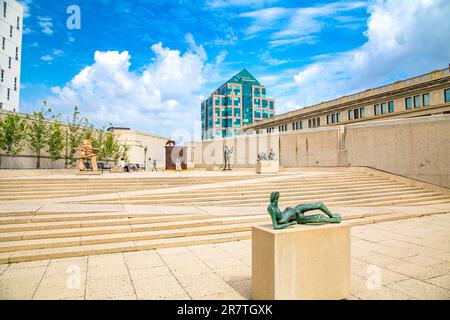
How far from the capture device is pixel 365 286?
4.27 metres

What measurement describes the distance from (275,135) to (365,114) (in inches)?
748

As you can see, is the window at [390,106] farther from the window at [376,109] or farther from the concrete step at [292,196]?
the concrete step at [292,196]

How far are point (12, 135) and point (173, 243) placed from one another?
973 inches

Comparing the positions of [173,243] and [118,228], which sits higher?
[118,228]

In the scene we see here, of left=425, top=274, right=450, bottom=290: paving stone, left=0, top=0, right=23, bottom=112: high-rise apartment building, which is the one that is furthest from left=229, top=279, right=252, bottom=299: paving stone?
left=0, top=0, right=23, bottom=112: high-rise apartment building

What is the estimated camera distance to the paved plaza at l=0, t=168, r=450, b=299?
4.29 m

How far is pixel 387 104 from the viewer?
122ft

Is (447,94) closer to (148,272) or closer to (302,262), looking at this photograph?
(302,262)

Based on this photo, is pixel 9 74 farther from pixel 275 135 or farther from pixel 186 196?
pixel 186 196

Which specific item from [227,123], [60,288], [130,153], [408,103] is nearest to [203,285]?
[60,288]

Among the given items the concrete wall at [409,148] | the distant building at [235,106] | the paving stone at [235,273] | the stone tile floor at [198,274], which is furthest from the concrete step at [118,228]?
the distant building at [235,106]

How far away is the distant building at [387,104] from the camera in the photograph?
103 ft

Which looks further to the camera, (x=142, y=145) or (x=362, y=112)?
(x=142, y=145)

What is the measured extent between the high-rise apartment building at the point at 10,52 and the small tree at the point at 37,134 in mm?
15641
